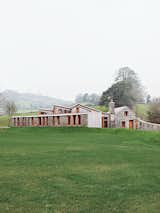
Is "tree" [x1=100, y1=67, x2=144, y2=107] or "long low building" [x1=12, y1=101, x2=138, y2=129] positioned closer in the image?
"long low building" [x1=12, y1=101, x2=138, y2=129]

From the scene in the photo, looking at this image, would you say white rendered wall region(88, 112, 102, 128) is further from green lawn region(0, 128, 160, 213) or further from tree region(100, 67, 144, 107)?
green lawn region(0, 128, 160, 213)

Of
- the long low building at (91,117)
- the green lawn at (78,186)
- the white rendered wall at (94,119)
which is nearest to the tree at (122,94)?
the long low building at (91,117)

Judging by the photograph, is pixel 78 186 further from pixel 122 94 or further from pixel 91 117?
pixel 122 94

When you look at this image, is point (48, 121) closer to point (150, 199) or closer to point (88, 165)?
point (88, 165)

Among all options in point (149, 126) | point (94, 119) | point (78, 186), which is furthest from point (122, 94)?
point (78, 186)

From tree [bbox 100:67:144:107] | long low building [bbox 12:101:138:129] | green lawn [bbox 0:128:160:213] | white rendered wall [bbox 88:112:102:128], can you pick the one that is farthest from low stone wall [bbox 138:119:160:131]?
green lawn [bbox 0:128:160:213]

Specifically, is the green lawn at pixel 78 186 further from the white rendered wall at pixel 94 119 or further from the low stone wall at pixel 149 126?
the low stone wall at pixel 149 126

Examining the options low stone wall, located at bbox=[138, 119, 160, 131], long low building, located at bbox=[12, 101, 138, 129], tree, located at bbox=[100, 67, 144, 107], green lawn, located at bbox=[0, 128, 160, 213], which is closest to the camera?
green lawn, located at bbox=[0, 128, 160, 213]

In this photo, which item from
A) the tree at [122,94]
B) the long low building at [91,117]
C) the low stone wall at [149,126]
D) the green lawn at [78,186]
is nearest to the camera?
the green lawn at [78,186]

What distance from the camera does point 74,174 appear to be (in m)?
8.00

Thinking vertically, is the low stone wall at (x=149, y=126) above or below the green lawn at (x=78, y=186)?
above

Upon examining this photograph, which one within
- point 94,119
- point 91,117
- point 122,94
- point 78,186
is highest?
point 122,94

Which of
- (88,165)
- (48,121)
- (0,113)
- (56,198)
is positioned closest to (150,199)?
(56,198)

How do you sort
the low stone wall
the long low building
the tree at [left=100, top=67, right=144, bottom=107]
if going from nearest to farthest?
the low stone wall
the long low building
the tree at [left=100, top=67, right=144, bottom=107]
